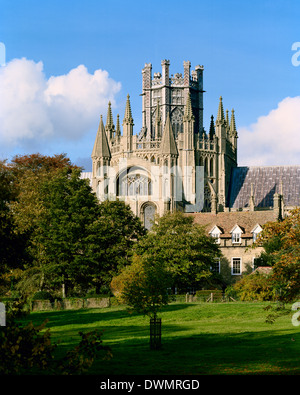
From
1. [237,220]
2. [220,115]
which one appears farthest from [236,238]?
[220,115]

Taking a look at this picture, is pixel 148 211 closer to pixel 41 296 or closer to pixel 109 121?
pixel 109 121

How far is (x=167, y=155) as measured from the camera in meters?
77.9

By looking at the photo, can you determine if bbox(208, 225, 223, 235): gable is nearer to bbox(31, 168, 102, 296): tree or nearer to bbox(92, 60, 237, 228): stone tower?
bbox(92, 60, 237, 228): stone tower

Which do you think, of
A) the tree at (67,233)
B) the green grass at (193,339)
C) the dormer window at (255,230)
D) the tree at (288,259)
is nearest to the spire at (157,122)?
the dormer window at (255,230)

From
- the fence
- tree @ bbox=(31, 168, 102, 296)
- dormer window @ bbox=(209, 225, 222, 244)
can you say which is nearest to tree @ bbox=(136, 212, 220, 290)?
tree @ bbox=(31, 168, 102, 296)

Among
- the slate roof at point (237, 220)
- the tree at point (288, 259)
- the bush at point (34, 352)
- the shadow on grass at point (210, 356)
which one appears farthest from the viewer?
the slate roof at point (237, 220)

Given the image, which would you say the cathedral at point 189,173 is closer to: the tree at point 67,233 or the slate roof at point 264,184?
the slate roof at point 264,184

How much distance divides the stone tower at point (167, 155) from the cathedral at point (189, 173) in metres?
0.12

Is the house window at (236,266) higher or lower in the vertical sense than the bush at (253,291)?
higher

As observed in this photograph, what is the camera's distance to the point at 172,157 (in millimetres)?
78250

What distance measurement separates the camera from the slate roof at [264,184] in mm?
93312

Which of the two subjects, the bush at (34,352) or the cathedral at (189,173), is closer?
the bush at (34,352)
